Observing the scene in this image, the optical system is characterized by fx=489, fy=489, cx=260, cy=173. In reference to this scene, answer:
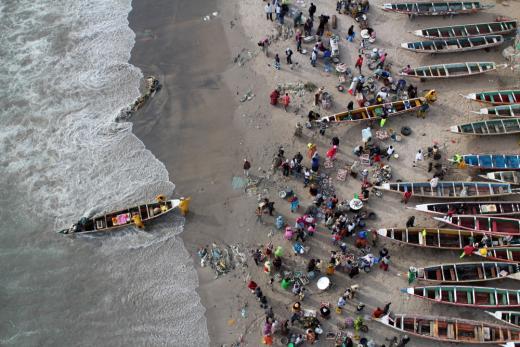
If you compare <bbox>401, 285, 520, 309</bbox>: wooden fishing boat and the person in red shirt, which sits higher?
the person in red shirt

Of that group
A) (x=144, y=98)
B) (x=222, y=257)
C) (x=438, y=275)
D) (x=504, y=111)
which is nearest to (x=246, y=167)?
(x=222, y=257)

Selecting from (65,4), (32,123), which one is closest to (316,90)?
(32,123)

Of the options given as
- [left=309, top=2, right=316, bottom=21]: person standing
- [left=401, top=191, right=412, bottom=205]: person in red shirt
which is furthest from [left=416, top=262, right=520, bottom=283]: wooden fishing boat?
[left=309, top=2, right=316, bottom=21]: person standing

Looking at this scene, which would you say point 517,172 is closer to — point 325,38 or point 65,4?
point 325,38


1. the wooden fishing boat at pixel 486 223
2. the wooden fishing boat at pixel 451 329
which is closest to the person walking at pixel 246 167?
the wooden fishing boat at pixel 451 329

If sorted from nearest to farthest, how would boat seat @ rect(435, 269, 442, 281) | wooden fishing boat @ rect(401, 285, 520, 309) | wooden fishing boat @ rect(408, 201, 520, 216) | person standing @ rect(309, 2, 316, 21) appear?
wooden fishing boat @ rect(401, 285, 520, 309), boat seat @ rect(435, 269, 442, 281), wooden fishing boat @ rect(408, 201, 520, 216), person standing @ rect(309, 2, 316, 21)

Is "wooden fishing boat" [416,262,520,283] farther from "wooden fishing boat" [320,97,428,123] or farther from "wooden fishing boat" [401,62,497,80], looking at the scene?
"wooden fishing boat" [401,62,497,80]

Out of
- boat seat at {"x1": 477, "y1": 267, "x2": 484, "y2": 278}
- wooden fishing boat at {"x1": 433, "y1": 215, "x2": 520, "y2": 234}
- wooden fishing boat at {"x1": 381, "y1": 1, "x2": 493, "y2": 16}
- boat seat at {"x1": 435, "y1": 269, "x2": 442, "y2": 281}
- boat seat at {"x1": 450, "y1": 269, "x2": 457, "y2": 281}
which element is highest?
wooden fishing boat at {"x1": 381, "y1": 1, "x2": 493, "y2": 16}
